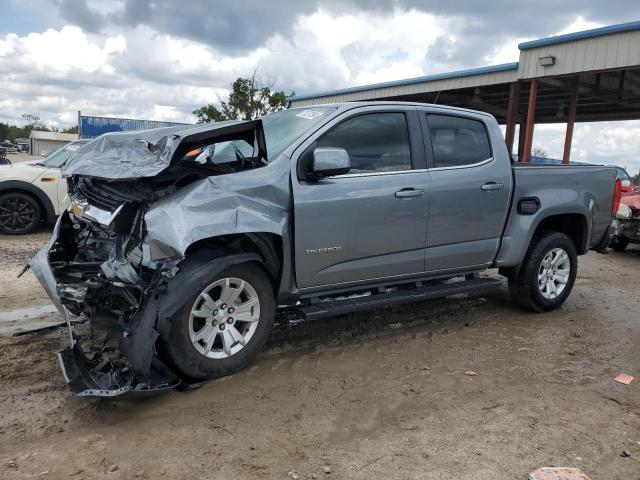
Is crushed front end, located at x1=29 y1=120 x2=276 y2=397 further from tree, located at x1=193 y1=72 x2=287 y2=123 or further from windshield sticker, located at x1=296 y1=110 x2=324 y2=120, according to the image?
tree, located at x1=193 y1=72 x2=287 y2=123

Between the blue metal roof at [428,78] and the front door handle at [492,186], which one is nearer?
the front door handle at [492,186]

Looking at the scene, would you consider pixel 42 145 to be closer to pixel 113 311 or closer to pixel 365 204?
pixel 113 311

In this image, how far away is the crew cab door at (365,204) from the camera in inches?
157

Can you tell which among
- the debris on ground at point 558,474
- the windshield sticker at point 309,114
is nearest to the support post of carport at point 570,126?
the windshield sticker at point 309,114

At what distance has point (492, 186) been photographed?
5.02 meters

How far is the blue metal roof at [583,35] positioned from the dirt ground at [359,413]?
367 inches

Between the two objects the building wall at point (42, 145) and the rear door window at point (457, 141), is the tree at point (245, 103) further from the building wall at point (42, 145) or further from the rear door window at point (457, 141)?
the building wall at point (42, 145)

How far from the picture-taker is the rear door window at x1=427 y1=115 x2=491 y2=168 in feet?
15.8

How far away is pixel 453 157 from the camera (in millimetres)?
4898

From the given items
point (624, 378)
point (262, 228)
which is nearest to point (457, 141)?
point (262, 228)

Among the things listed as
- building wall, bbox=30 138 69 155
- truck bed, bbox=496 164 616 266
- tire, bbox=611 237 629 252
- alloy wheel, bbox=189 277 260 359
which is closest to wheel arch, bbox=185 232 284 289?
alloy wheel, bbox=189 277 260 359

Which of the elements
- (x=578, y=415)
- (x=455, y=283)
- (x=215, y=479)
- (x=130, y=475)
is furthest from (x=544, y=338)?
(x=130, y=475)

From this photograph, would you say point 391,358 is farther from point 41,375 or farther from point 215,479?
point 41,375

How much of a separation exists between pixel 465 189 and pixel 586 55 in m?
10.4
